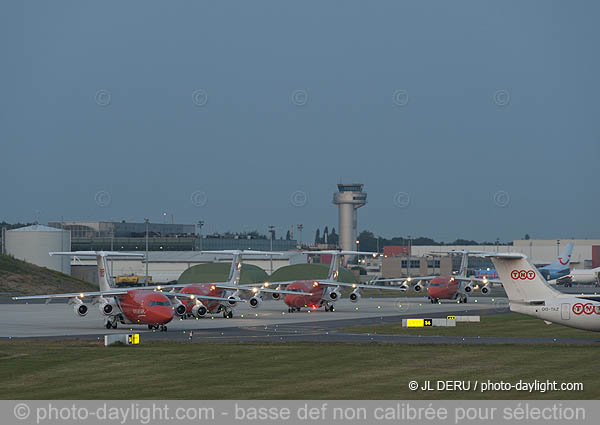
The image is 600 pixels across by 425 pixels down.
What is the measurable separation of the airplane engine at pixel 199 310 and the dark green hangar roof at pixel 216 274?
62.6m

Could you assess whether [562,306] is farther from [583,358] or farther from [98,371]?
[98,371]

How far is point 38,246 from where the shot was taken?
586 feet

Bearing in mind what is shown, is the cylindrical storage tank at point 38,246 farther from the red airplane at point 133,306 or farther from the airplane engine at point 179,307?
the airplane engine at point 179,307

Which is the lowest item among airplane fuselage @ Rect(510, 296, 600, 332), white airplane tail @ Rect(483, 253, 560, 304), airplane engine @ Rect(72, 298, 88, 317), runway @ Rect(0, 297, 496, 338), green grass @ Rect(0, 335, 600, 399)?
runway @ Rect(0, 297, 496, 338)

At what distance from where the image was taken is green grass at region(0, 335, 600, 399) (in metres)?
36.0

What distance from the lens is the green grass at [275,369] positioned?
118ft

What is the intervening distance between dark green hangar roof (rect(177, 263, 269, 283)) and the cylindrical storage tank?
32.0 m

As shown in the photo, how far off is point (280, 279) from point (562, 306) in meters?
108

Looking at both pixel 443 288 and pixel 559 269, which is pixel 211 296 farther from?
pixel 559 269

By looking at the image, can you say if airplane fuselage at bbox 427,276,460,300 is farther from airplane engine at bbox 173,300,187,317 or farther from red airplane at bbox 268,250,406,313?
airplane engine at bbox 173,300,187,317

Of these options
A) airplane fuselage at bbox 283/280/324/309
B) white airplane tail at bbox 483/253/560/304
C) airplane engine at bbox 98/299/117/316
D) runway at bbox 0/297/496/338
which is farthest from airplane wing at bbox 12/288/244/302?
white airplane tail at bbox 483/253/560/304

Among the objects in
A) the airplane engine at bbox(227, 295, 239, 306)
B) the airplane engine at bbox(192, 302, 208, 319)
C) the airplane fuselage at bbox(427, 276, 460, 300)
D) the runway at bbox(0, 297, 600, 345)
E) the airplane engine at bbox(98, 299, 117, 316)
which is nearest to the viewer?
the runway at bbox(0, 297, 600, 345)

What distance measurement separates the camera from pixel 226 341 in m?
61.6

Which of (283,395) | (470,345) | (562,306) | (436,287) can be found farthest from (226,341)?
(436,287)
